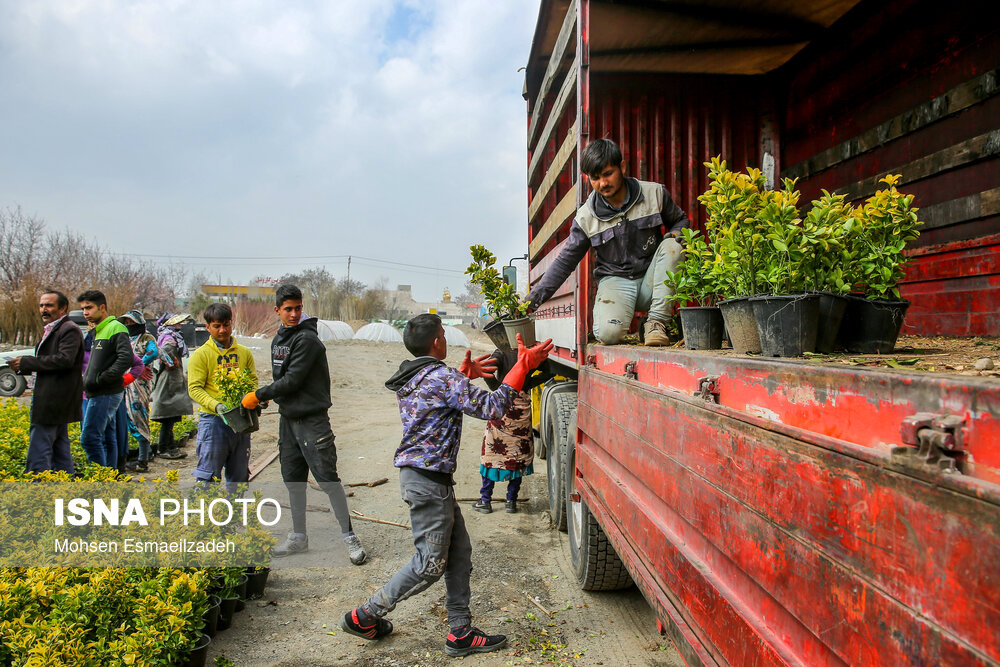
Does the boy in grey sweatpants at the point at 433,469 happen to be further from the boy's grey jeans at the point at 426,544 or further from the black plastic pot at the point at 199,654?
the black plastic pot at the point at 199,654

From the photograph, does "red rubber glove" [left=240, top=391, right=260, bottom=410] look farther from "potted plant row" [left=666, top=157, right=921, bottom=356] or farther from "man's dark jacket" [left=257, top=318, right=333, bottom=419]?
"potted plant row" [left=666, top=157, right=921, bottom=356]

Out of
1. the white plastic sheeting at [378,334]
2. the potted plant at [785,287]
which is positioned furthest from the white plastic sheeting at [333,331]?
the potted plant at [785,287]

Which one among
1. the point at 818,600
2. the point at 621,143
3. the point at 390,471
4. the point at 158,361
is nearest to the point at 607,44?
the point at 621,143

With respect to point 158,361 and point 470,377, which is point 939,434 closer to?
point 470,377

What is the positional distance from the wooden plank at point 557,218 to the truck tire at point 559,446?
1307 millimetres

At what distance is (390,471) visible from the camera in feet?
21.9

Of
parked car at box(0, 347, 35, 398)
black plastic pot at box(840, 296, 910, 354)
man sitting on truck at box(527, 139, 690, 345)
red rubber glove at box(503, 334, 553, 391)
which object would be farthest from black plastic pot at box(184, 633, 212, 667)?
parked car at box(0, 347, 35, 398)

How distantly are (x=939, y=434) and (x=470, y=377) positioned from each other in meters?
2.43

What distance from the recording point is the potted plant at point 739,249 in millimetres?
1930

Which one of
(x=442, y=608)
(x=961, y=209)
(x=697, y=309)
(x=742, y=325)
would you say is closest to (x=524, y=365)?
(x=697, y=309)

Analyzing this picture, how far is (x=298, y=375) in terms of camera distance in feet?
13.0

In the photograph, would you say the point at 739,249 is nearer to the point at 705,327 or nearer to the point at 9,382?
the point at 705,327

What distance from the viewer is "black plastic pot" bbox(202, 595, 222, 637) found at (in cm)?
296

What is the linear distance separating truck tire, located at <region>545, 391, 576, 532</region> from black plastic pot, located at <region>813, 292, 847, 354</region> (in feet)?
7.44
